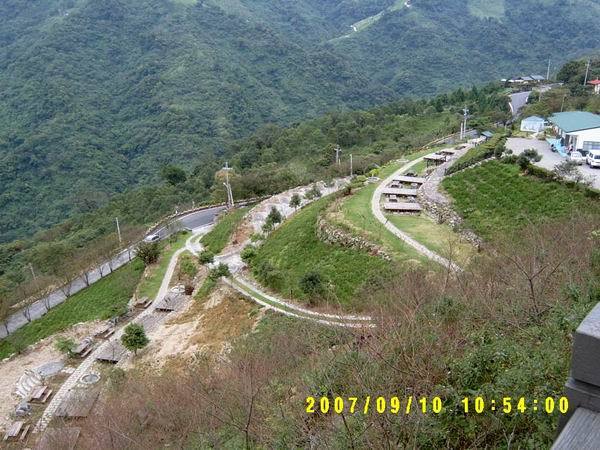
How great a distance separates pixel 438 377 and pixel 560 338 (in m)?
1.48

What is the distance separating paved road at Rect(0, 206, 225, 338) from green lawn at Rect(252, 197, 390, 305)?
1163 cm

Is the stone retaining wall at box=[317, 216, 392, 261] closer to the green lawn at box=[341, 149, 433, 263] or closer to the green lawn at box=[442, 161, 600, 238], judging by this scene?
the green lawn at box=[341, 149, 433, 263]

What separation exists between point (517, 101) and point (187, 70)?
180 ft

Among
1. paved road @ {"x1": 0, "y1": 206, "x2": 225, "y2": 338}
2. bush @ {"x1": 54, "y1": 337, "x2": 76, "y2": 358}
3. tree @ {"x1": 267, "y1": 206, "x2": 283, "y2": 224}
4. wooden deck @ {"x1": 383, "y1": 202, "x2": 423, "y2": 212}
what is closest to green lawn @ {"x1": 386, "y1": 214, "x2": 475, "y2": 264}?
wooden deck @ {"x1": 383, "y1": 202, "x2": 423, "y2": 212}

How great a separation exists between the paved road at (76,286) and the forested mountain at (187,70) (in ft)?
82.9

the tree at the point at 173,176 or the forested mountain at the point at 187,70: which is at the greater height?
the forested mountain at the point at 187,70

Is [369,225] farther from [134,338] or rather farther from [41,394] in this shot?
[41,394]

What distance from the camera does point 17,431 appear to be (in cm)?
1295

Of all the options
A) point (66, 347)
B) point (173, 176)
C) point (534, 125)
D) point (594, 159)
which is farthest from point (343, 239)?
point (173, 176)

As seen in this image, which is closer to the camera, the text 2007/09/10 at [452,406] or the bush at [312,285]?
the text 2007/09/10 at [452,406]

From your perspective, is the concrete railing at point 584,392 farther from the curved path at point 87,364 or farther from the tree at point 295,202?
the tree at point 295,202

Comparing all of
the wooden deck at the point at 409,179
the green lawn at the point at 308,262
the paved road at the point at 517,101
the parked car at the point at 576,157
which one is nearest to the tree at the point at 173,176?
the green lawn at the point at 308,262

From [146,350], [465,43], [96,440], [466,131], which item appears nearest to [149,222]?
[146,350]

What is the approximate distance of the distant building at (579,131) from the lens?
22.0 metres
